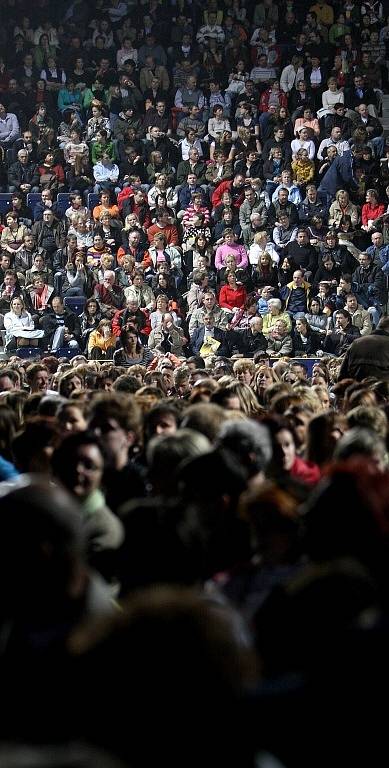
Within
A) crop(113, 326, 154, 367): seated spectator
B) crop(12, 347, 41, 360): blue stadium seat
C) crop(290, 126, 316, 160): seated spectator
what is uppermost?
crop(290, 126, 316, 160): seated spectator

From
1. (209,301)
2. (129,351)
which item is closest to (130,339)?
(129,351)

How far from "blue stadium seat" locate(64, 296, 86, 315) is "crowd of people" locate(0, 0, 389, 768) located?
44 millimetres

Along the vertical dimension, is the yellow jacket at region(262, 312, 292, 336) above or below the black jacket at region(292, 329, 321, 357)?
above

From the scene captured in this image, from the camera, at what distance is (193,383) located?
12680 millimetres

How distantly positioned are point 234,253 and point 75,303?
252 centimetres

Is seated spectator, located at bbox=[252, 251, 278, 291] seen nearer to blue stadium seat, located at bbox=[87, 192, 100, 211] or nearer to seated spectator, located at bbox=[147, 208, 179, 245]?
seated spectator, located at bbox=[147, 208, 179, 245]

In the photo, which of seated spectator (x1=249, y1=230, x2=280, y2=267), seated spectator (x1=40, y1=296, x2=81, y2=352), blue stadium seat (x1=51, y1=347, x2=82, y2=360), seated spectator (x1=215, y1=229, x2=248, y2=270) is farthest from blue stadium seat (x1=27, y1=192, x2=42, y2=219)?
seated spectator (x1=249, y1=230, x2=280, y2=267)

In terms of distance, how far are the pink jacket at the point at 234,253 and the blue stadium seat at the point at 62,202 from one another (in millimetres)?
2689

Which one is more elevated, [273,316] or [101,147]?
[101,147]

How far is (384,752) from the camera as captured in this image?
207 cm

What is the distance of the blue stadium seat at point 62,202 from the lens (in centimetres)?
2427

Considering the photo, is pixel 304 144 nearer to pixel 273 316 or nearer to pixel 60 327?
pixel 273 316

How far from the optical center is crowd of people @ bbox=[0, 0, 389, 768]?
1832mm

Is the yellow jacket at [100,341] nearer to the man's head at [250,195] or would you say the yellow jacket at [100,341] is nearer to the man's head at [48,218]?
the man's head at [48,218]
